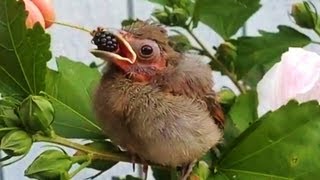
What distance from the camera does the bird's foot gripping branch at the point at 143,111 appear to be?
0.99ft

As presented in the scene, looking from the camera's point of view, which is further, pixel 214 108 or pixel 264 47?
pixel 264 47

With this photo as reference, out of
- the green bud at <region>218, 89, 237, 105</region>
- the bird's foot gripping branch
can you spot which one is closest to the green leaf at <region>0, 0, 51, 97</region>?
the bird's foot gripping branch

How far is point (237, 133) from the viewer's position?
0.39 meters

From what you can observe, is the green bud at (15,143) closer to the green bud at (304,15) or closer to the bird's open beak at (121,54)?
the bird's open beak at (121,54)

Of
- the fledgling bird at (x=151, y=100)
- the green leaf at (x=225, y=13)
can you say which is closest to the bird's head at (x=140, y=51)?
the fledgling bird at (x=151, y=100)

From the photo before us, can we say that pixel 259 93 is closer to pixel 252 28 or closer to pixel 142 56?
pixel 142 56

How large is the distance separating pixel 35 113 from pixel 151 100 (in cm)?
4

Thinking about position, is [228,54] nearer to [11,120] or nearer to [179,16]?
[179,16]

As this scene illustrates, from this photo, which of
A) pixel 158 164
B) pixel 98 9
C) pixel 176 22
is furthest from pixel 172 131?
pixel 98 9

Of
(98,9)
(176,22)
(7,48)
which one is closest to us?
(7,48)

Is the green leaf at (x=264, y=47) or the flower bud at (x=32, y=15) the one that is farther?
the green leaf at (x=264, y=47)

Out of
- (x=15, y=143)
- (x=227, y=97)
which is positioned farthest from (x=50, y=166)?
(x=227, y=97)

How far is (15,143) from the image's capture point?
0.29 metres

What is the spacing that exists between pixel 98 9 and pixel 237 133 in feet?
1.65
